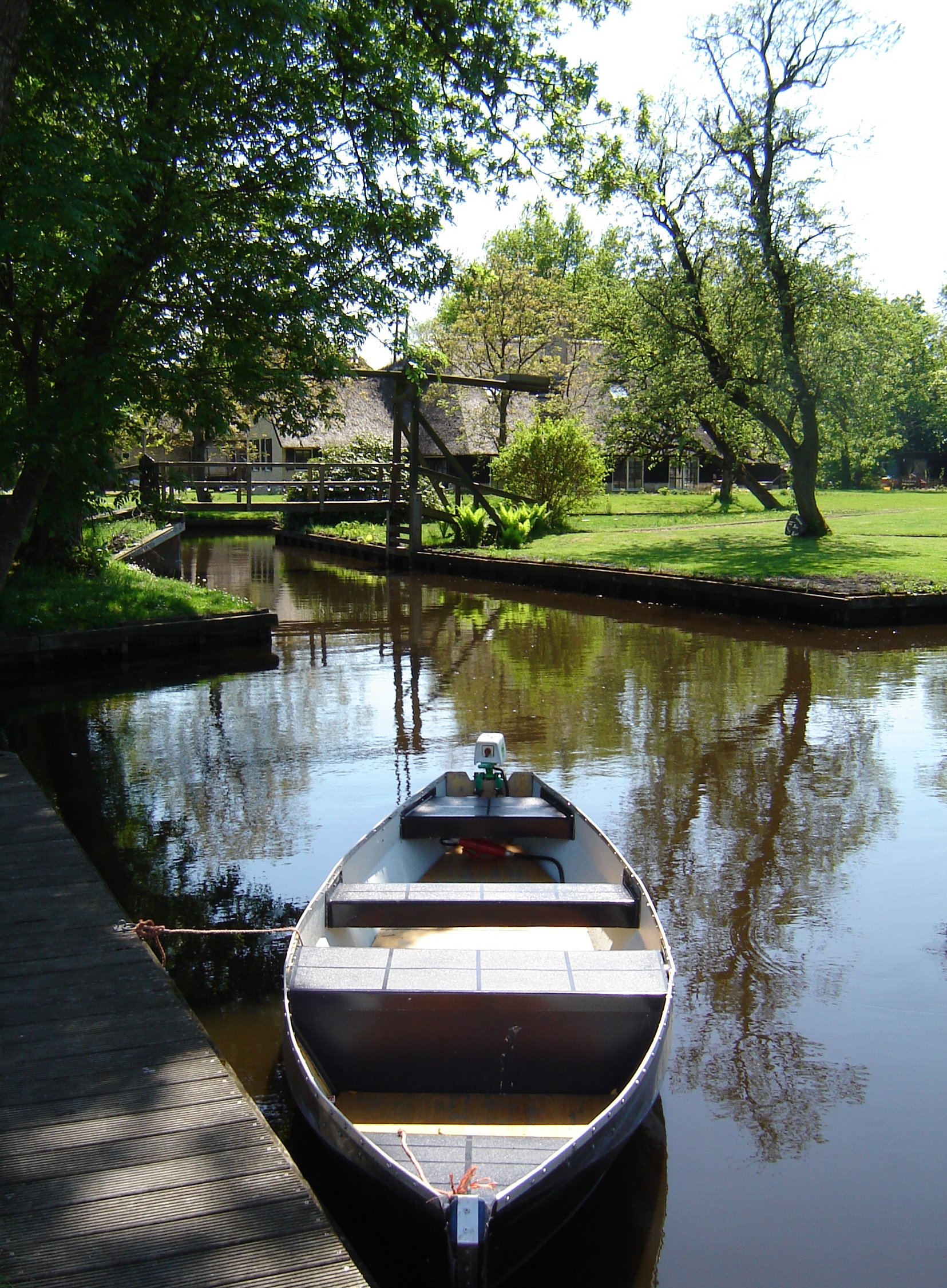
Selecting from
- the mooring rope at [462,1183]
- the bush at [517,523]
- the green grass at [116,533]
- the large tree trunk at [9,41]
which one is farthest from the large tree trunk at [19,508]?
the bush at [517,523]

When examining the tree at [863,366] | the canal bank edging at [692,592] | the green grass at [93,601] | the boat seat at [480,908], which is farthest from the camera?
the tree at [863,366]

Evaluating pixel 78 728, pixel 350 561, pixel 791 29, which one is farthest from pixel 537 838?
pixel 350 561

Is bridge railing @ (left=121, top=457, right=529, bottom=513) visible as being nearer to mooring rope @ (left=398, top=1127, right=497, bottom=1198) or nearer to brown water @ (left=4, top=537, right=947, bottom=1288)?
brown water @ (left=4, top=537, right=947, bottom=1288)

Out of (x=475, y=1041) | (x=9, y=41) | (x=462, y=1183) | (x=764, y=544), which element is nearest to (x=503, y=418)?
(x=764, y=544)

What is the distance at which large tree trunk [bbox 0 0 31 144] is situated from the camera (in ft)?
19.6

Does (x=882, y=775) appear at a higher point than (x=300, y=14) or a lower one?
lower

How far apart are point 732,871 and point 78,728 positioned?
745cm

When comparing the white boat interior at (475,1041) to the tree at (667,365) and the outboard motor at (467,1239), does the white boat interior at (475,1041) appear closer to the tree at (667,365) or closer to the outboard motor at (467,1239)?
the outboard motor at (467,1239)

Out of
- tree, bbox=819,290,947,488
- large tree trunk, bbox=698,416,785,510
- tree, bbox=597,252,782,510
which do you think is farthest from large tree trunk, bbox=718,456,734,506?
tree, bbox=819,290,947,488

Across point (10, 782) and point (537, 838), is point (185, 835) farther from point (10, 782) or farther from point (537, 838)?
point (537, 838)

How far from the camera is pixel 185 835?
827 centimetres

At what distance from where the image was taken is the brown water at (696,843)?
13.5ft

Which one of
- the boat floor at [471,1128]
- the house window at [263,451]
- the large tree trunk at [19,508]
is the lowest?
the boat floor at [471,1128]

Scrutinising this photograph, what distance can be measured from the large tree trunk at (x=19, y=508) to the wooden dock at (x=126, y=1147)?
836 cm
